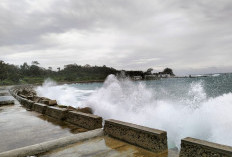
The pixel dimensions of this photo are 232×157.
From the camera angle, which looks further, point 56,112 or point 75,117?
point 56,112

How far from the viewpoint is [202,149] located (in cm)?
338

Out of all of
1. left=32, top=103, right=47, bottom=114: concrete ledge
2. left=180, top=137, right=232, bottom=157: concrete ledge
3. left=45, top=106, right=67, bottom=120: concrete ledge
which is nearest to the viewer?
left=180, top=137, right=232, bottom=157: concrete ledge

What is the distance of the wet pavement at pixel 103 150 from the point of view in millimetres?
4183

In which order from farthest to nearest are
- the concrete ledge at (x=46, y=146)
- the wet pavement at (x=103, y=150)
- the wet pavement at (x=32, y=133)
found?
1. the wet pavement at (x=32, y=133)
2. the concrete ledge at (x=46, y=146)
3. the wet pavement at (x=103, y=150)

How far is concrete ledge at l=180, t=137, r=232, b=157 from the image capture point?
312 cm

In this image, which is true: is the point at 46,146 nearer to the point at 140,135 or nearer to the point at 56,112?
the point at 140,135

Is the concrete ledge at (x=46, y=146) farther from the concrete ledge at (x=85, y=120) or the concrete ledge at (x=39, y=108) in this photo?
the concrete ledge at (x=39, y=108)

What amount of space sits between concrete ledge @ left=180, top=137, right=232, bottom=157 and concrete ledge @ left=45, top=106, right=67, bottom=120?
5.43m

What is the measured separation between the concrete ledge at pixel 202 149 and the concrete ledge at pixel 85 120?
9.81ft

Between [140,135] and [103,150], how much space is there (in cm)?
88

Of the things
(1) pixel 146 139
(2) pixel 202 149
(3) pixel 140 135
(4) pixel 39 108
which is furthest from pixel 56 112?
(2) pixel 202 149

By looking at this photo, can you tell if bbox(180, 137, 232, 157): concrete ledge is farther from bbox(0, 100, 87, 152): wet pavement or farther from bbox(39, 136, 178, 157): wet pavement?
bbox(0, 100, 87, 152): wet pavement

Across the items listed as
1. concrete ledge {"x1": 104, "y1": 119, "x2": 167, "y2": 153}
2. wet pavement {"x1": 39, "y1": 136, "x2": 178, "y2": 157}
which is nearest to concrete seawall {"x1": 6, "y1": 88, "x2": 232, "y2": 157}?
concrete ledge {"x1": 104, "y1": 119, "x2": 167, "y2": 153}

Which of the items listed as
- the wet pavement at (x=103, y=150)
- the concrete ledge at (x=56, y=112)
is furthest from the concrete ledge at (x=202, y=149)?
the concrete ledge at (x=56, y=112)
